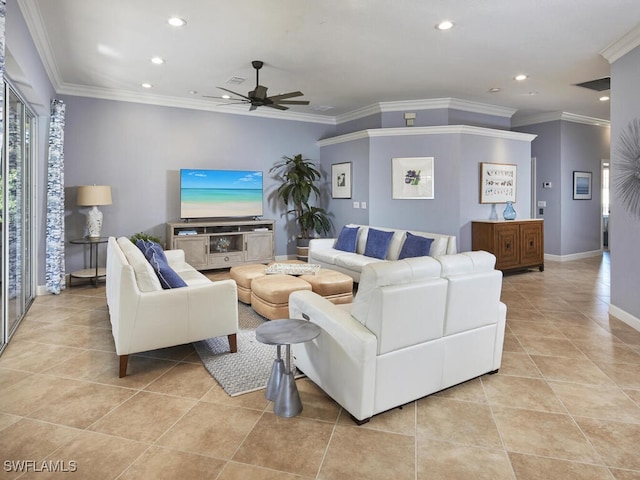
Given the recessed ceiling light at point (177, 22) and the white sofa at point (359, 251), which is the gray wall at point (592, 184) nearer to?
the white sofa at point (359, 251)

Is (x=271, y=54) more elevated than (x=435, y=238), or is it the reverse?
(x=271, y=54)

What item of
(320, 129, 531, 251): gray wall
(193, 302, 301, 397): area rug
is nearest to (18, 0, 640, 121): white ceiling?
(320, 129, 531, 251): gray wall

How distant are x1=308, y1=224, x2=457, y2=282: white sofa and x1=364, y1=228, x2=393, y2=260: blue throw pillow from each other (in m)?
0.06

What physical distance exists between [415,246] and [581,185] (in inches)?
204

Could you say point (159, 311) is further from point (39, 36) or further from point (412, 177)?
point (412, 177)

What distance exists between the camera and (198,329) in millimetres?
3014

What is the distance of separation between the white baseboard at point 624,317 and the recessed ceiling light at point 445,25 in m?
3.30

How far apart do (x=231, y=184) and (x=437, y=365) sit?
520cm

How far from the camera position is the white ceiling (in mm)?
3466

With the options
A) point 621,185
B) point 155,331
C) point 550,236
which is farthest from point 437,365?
point 550,236

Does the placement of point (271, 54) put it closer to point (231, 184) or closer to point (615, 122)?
point (231, 184)

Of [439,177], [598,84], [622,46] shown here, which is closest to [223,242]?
[439,177]

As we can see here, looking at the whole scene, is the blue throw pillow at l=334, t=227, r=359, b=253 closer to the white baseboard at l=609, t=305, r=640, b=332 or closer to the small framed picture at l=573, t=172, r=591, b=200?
the white baseboard at l=609, t=305, r=640, b=332

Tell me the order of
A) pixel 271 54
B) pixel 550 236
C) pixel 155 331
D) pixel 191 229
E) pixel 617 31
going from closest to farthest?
pixel 155 331 < pixel 617 31 < pixel 271 54 < pixel 191 229 < pixel 550 236
